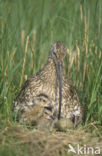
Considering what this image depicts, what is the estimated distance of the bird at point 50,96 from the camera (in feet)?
17.8

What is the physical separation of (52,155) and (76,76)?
2133mm

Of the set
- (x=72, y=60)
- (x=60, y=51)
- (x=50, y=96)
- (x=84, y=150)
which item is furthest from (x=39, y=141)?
(x=72, y=60)

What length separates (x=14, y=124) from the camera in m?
5.05

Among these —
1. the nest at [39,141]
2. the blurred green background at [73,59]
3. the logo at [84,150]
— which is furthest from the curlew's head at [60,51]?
the logo at [84,150]

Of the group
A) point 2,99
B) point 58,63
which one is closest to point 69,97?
point 58,63

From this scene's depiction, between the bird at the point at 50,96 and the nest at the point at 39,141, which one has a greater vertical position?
the bird at the point at 50,96

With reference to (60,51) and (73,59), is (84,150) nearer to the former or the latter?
(60,51)

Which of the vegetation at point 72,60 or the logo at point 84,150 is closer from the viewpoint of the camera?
the logo at point 84,150

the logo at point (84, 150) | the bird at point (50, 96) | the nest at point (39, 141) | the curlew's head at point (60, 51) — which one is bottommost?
the logo at point (84, 150)

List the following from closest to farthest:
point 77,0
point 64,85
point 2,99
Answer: point 2,99
point 64,85
point 77,0

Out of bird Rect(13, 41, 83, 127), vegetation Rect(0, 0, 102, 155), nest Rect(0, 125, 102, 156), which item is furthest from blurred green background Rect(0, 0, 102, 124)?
nest Rect(0, 125, 102, 156)

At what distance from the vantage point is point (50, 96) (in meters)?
5.53

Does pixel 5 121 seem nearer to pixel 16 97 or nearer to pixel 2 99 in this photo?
pixel 2 99

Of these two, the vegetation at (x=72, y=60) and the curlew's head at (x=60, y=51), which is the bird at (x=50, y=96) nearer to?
the curlew's head at (x=60, y=51)
